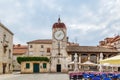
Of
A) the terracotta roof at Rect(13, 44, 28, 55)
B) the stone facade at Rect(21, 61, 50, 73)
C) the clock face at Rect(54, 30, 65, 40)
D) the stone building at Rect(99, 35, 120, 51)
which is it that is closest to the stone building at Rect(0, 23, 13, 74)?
the stone facade at Rect(21, 61, 50, 73)

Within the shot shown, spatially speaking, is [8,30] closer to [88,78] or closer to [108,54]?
[108,54]

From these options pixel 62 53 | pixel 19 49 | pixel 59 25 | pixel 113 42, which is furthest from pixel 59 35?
pixel 19 49

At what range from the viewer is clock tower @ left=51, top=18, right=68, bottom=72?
64.6m

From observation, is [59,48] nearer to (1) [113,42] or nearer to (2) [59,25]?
(2) [59,25]

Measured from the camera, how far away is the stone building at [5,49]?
51.4 metres

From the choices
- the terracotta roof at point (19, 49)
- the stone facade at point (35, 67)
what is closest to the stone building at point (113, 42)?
the terracotta roof at point (19, 49)

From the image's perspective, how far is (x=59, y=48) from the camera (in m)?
65.8

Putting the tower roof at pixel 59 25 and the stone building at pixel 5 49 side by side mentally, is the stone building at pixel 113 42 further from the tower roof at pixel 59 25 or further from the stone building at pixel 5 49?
the stone building at pixel 5 49

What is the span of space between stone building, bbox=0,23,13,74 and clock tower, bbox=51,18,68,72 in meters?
10.4

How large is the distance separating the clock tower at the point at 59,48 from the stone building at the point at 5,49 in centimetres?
1041

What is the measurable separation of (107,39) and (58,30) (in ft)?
134

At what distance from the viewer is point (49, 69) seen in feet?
213

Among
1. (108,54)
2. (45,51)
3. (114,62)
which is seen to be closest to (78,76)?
(114,62)

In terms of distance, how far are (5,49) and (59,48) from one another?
14.9 meters
